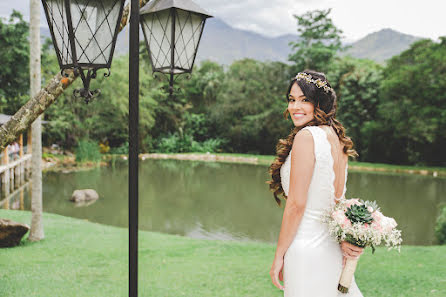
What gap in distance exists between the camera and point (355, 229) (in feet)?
6.10

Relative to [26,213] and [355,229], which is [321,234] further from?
[26,213]

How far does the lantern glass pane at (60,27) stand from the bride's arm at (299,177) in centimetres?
108

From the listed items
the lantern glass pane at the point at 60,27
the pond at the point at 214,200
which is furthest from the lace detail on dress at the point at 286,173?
the pond at the point at 214,200

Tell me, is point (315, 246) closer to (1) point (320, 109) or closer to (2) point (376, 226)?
(2) point (376, 226)

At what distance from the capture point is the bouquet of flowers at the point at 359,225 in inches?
73.2

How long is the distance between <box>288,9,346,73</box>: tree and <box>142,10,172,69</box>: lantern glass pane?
20.1 meters

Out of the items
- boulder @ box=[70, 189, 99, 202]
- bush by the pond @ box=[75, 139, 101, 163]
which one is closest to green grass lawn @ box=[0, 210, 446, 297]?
boulder @ box=[70, 189, 99, 202]

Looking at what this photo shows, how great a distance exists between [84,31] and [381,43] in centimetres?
14954

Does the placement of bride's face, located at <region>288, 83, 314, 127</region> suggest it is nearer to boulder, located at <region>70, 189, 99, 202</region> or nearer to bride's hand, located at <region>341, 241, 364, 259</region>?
bride's hand, located at <region>341, 241, 364, 259</region>

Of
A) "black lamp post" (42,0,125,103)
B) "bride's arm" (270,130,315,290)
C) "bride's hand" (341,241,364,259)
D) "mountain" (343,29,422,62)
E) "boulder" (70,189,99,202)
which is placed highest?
"mountain" (343,29,422,62)

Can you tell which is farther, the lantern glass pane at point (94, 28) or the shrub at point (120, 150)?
the shrub at point (120, 150)

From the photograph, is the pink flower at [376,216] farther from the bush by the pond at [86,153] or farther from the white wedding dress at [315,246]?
the bush by the pond at [86,153]

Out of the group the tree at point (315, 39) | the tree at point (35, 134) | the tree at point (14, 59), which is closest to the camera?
the tree at point (35, 134)

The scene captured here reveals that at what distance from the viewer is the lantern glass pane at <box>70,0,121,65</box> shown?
172 centimetres
